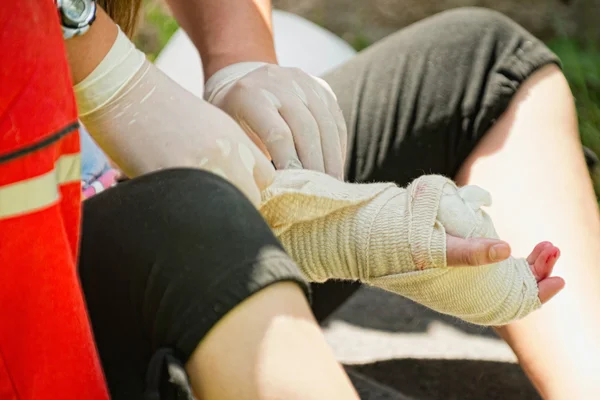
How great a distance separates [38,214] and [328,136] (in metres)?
0.44

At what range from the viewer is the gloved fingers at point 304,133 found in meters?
0.79

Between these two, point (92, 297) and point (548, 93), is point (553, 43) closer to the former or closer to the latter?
point (548, 93)

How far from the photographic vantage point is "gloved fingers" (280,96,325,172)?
794mm

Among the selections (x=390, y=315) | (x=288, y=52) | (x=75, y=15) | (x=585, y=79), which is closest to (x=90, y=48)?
(x=75, y=15)

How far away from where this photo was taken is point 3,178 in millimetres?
424

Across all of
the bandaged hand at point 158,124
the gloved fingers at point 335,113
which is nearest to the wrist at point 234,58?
the gloved fingers at point 335,113

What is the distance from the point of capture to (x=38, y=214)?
1.42ft

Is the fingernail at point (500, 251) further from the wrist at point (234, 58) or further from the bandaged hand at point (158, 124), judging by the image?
the wrist at point (234, 58)

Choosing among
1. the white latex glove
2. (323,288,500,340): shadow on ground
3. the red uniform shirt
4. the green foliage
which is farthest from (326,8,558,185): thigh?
the green foliage

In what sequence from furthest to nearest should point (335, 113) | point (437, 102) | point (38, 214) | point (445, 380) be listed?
1. point (445, 380)
2. point (437, 102)
3. point (335, 113)
4. point (38, 214)

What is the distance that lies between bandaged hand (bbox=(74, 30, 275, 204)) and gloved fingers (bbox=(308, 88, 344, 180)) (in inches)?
5.8

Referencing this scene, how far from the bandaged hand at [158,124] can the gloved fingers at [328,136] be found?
148 millimetres

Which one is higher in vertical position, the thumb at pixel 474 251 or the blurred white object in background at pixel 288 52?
the thumb at pixel 474 251

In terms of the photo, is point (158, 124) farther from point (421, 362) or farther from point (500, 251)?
point (421, 362)
